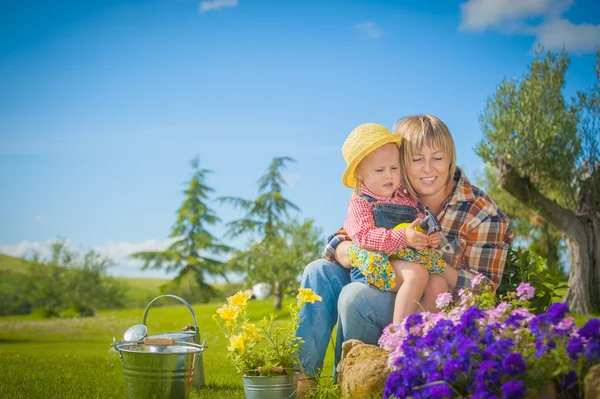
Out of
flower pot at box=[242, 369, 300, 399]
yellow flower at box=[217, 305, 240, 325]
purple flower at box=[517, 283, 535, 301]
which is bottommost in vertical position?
flower pot at box=[242, 369, 300, 399]

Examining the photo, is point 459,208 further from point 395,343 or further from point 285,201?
point 285,201

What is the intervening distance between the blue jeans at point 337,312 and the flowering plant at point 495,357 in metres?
0.91

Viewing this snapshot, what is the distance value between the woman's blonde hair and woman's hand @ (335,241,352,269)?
0.66 m

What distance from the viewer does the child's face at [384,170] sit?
14.1ft

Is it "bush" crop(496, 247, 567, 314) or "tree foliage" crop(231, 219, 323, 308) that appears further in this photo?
"tree foliage" crop(231, 219, 323, 308)

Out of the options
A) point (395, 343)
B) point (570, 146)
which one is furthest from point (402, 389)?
point (570, 146)

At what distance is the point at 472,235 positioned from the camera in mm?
4355

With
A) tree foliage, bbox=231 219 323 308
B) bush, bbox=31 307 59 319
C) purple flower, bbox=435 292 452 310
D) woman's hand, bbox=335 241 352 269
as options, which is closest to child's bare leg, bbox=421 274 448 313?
purple flower, bbox=435 292 452 310

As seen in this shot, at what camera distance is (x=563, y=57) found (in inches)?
607

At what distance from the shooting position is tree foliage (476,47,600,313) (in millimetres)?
14438

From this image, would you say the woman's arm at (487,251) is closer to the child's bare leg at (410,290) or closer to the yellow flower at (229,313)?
the child's bare leg at (410,290)

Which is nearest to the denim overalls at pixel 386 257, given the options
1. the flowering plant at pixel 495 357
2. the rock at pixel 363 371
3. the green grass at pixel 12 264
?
the rock at pixel 363 371

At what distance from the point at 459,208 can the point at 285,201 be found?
2721 centimetres

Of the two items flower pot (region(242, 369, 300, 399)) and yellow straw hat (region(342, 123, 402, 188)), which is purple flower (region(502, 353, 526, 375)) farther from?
yellow straw hat (region(342, 123, 402, 188))
